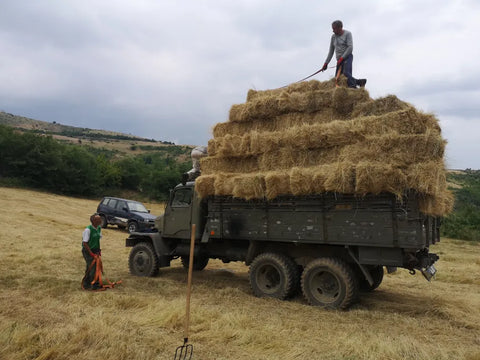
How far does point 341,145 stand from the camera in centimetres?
720

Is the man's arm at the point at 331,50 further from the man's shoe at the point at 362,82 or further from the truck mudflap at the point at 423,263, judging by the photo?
the truck mudflap at the point at 423,263

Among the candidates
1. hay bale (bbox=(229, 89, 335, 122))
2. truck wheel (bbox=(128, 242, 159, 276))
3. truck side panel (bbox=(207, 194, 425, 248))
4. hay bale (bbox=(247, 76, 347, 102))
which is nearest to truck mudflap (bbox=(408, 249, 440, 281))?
truck side panel (bbox=(207, 194, 425, 248))

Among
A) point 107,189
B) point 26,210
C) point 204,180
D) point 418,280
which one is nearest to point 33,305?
point 204,180

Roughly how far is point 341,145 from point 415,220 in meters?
1.91

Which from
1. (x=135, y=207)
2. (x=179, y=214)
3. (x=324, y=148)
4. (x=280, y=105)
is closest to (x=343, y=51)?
(x=280, y=105)

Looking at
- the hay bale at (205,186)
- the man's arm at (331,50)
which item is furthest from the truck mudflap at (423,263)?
the man's arm at (331,50)

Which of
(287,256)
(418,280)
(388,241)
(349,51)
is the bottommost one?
(418,280)

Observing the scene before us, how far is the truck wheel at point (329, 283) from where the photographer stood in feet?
22.5

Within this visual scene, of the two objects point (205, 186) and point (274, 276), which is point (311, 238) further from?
point (205, 186)

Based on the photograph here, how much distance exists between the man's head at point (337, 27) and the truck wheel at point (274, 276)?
5270mm

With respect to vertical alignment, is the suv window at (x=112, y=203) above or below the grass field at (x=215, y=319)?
above

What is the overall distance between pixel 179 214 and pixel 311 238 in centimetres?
374

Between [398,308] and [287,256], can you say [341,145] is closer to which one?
[287,256]

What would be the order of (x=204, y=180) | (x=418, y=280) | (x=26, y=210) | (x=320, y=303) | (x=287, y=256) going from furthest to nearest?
1. (x=26, y=210)
2. (x=418, y=280)
3. (x=204, y=180)
4. (x=287, y=256)
5. (x=320, y=303)
